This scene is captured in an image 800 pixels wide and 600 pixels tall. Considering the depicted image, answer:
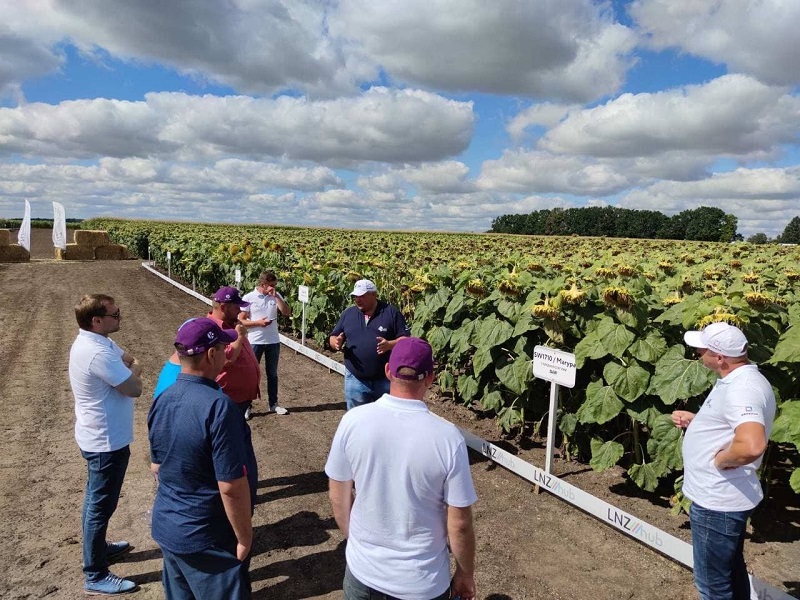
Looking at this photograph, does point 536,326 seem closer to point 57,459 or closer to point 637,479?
point 637,479

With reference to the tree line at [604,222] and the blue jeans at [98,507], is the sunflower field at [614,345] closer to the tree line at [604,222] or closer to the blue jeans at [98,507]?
the blue jeans at [98,507]

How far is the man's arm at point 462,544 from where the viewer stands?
2.13 m

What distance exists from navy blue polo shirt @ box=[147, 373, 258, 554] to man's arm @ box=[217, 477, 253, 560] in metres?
0.04

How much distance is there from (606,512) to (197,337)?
3.52 metres

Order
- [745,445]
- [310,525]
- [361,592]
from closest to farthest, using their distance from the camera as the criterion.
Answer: [361,592] → [745,445] → [310,525]

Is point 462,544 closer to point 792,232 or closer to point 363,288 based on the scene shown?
point 363,288

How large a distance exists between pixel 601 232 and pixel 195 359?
88.3 meters

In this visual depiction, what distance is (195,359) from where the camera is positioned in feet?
8.37

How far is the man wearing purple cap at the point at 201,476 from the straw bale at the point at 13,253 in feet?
119

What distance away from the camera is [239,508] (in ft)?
8.08

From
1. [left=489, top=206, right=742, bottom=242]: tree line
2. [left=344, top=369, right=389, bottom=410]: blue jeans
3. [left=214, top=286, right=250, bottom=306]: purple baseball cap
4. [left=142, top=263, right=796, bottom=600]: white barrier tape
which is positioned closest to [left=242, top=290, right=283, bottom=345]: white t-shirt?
[left=344, top=369, right=389, bottom=410]: blue jeans

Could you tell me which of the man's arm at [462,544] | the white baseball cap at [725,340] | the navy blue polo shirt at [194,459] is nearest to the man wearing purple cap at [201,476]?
the navy blue polo shirt at [194,459]

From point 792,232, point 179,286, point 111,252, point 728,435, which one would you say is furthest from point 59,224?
point 792,232

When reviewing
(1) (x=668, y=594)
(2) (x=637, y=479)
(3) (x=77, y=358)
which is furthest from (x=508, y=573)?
(3) (x=77, y=358)
